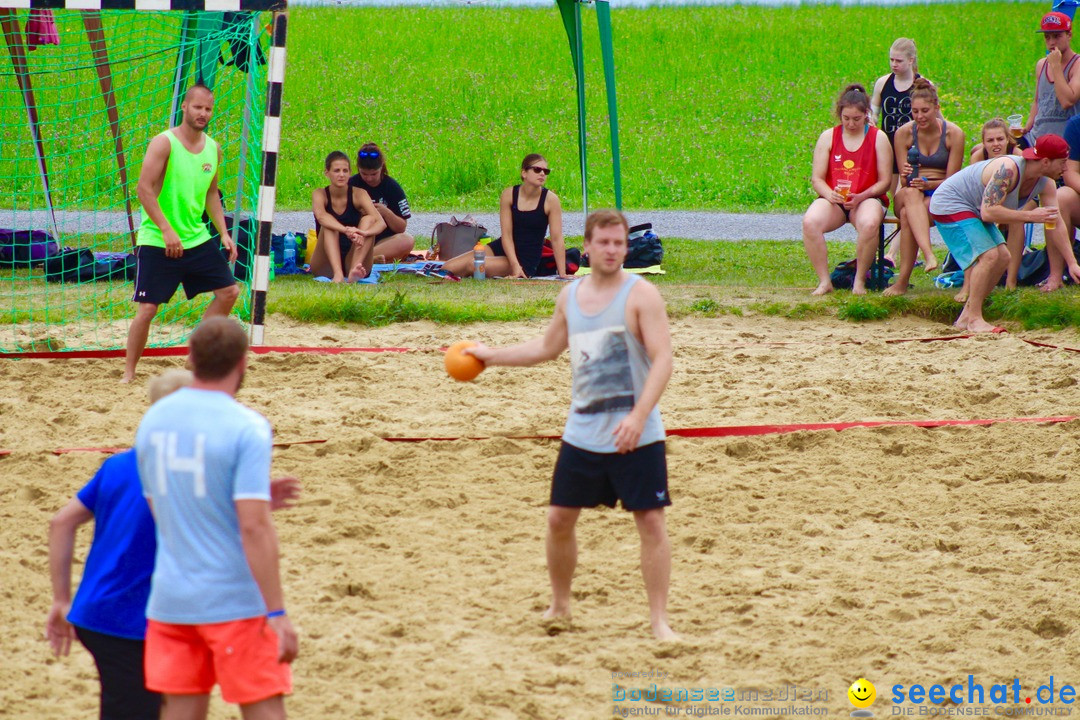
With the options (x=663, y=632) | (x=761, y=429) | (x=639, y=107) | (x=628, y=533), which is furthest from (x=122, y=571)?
(x=639, y=107)

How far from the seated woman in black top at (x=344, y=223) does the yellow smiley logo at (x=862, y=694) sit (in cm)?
732

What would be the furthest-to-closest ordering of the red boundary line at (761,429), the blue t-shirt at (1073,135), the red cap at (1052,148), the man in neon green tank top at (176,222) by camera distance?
the blue t-shirt at (1073,135) → the red cap at (1052,148) → the man in neon green tank top at (176,222) → the red boundary line at (761,429)

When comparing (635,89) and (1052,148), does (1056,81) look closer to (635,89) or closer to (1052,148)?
(1052,148)

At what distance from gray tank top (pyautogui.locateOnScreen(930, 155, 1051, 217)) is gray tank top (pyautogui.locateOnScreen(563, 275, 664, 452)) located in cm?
552

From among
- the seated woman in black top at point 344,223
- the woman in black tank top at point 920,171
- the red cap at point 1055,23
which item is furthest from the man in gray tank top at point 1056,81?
the seated woman in black top at point 344,223

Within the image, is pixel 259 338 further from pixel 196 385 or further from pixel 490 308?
pixel 196 385

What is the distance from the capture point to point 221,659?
8.73 feet

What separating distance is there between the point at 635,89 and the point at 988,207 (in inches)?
774

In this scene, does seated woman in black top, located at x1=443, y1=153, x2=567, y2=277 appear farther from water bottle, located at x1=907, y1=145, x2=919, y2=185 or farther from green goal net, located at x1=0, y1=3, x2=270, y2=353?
water bottle, located at x1=907, y1=145, x2=919, y2=185

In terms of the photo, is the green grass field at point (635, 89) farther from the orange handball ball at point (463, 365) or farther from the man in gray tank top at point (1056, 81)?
the orange handball ball at point (463, 365)

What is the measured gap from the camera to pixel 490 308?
9109mm

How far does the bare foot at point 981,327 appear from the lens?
8508 mm

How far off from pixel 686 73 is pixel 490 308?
20.8 meters

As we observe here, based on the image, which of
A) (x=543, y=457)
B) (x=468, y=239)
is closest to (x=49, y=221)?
(x=468, y=239)
